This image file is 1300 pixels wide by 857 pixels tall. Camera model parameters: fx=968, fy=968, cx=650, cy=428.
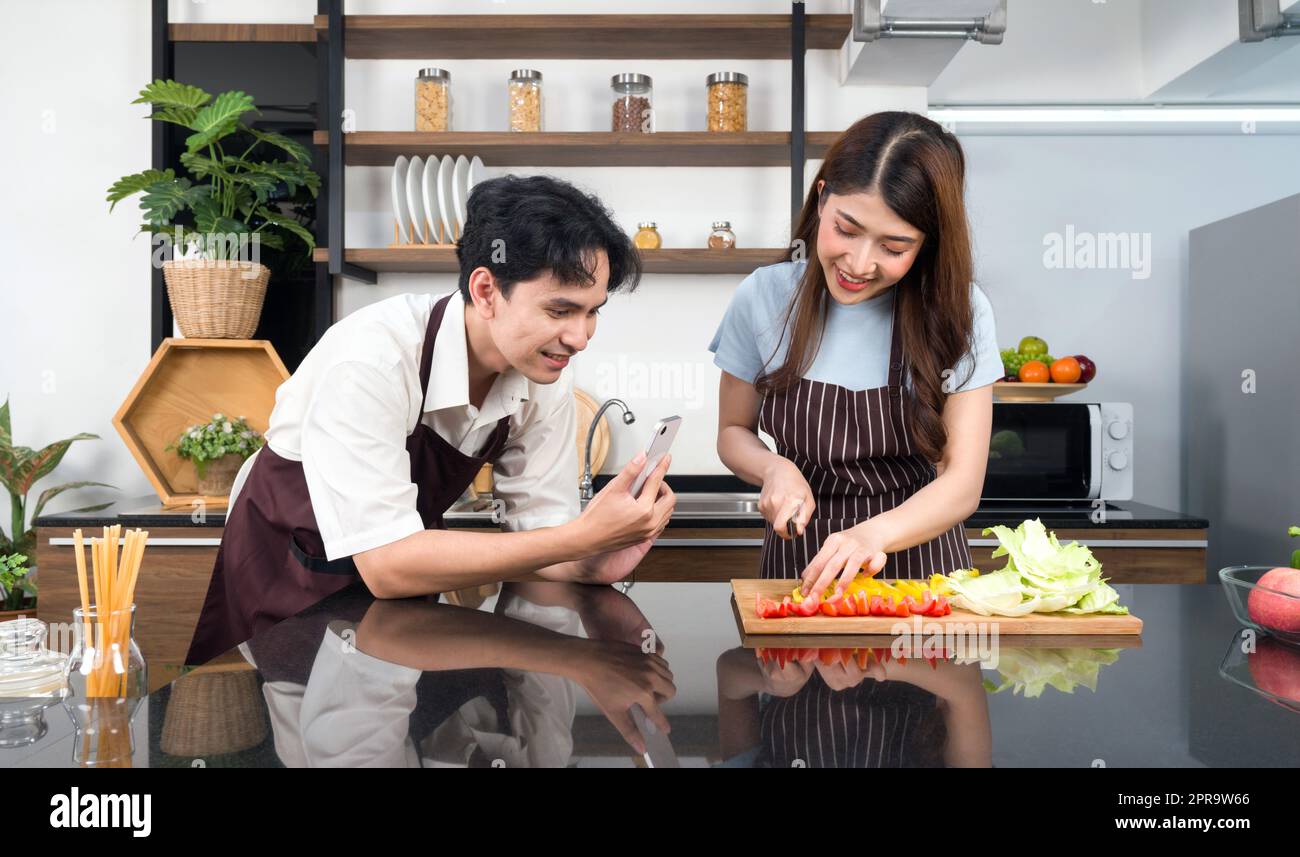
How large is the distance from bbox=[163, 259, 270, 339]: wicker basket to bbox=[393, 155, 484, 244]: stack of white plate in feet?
1.61

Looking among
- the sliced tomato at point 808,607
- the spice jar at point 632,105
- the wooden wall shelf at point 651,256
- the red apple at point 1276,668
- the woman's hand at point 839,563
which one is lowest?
the red apple at point 1276,668

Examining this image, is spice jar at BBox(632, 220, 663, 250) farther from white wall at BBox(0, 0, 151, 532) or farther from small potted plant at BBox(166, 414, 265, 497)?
white wall at BBox(0, 0, 151, 532)

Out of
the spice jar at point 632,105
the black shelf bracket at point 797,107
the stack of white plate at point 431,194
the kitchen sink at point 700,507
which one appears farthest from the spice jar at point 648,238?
the kitchen sink at point 700,507

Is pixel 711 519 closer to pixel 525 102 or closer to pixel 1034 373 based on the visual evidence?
pixel 1034 373

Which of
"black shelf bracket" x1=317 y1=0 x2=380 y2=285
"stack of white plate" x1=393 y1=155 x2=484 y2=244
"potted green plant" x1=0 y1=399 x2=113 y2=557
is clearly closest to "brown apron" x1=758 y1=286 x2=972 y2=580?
"stack of white plate" x1=393 y1=155 x2=484 y2=244

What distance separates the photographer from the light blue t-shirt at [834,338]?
1741 millimetres

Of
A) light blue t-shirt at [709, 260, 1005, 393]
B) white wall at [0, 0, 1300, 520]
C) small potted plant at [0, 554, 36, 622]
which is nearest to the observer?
light blue t-shirt at [709, 260, 1005, 393]

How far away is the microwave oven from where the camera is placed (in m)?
3.10

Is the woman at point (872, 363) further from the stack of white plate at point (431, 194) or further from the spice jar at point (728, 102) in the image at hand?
the stack of white plate at point (431, 194)

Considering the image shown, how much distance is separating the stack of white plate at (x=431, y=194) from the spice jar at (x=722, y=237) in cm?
80

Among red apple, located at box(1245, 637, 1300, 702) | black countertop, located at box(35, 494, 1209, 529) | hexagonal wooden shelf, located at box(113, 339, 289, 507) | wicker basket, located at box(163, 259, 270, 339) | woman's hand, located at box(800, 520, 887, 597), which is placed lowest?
black countertop, located at box(35, 494, 1209, 529)

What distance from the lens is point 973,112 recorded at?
11.6ft

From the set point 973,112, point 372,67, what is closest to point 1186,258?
point 973,112
